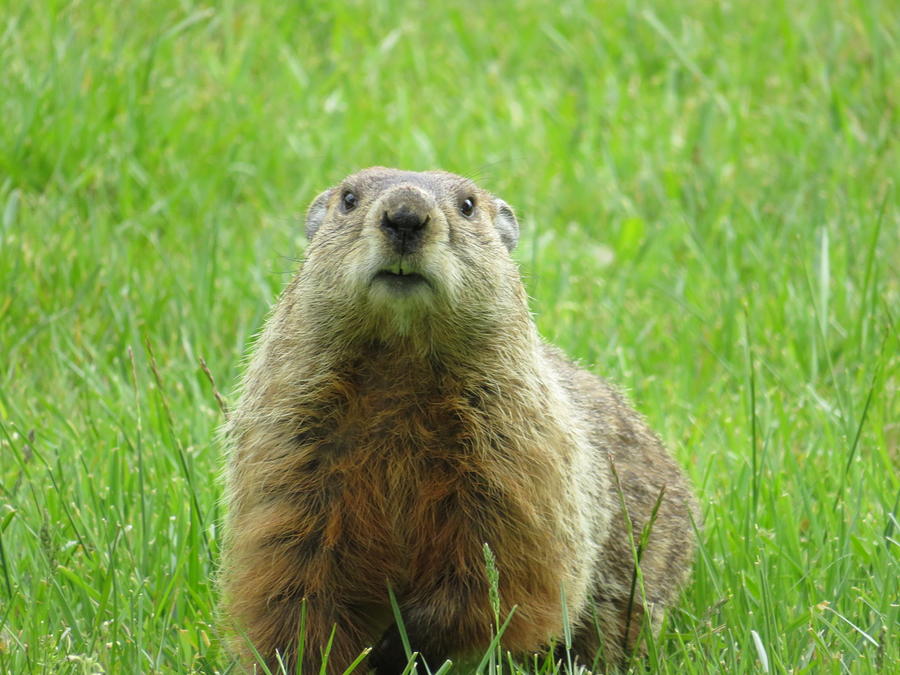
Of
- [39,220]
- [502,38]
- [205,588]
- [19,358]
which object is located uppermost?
[502,38]

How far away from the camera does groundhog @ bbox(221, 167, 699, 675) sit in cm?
378

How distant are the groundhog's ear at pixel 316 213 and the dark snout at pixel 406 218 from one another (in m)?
0.91

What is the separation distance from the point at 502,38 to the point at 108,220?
3433 mm

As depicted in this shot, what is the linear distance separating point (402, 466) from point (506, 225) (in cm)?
116

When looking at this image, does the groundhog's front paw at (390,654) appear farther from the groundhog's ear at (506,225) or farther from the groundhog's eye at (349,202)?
the groundhog's ear at (506,225)

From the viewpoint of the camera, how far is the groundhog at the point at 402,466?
3.78 meters

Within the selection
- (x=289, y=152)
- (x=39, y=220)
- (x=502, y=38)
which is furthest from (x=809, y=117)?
(x=39, y=220)

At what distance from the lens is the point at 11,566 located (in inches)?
164

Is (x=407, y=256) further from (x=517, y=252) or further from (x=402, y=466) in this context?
(x=517, y=252)

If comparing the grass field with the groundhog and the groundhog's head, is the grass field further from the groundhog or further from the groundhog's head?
the groundhog's head

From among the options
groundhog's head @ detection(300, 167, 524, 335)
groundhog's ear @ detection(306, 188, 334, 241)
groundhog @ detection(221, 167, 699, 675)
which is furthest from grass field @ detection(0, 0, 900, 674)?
groundhog's head @ detection(300, 167, 524, 335)

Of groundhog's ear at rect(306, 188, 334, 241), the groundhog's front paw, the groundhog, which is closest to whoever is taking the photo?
the groundhog

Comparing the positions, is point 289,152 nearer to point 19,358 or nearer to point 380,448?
point 19,358

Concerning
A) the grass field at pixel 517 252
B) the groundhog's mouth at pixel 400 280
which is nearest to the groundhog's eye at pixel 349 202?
the groundhog's mouth at pixel 400 280
